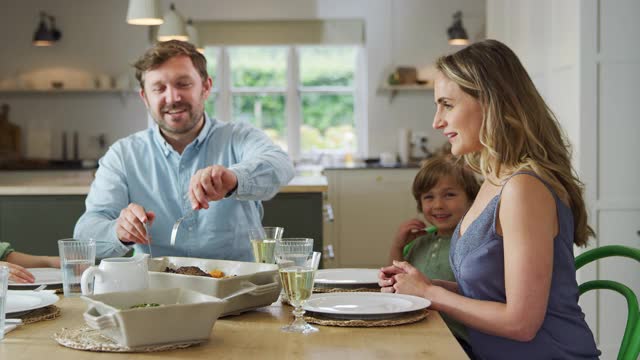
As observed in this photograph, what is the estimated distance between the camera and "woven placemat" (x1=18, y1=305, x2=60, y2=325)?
1631 millimetres

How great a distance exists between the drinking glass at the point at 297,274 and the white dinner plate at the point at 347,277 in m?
0.42

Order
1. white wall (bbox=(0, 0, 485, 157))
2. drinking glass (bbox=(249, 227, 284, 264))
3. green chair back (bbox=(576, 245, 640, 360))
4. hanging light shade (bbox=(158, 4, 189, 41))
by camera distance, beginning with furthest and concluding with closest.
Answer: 1. white wall (bbox=(0, 0, 485, 157))
2. hanging light shade (bbox=(158, 4, 189, 41))
3. drinking glass (bbox=(249, 227, 284, 264))
4. green chair back (bbox=(576, 245, 640, 360))

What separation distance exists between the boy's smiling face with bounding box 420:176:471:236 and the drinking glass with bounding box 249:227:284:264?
2.94ft

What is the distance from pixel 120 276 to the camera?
5.30 ft

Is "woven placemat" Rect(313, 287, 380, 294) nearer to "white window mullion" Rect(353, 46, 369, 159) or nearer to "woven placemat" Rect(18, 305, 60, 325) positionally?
"woven placemat" Rect(18, 305, 60, 325)

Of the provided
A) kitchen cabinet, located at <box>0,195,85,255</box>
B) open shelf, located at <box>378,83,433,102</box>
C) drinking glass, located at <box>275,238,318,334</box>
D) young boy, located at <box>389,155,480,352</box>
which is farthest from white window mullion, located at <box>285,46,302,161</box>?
drinking glass, located at <box>275,238,318,334</box>

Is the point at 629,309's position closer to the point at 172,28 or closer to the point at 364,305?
the point at 364,305

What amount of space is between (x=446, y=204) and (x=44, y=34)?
19.3 feet

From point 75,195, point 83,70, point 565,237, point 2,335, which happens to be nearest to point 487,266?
point 565,237

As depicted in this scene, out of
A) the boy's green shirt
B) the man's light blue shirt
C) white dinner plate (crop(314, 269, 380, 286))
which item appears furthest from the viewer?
the man's light blue shirt

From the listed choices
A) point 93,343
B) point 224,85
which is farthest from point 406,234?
point 224,85

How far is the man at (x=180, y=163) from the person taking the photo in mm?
2678

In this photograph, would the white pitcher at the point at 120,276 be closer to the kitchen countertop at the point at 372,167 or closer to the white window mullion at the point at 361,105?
the kitchen countertop at the point at 372,167

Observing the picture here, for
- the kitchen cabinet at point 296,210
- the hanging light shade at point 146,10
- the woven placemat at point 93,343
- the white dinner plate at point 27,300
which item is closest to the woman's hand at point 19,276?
the white dinner plate at point 27,300
